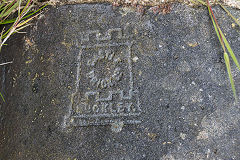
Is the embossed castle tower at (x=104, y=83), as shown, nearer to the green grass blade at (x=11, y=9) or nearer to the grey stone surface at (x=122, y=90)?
the grey stone surface at (x=122, y=90)

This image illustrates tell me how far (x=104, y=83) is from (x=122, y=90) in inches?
3.6

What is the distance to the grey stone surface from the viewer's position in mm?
1166

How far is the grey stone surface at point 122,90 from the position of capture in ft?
3.83

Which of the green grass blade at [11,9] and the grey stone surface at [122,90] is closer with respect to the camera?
the grey stone surface at [122,90]

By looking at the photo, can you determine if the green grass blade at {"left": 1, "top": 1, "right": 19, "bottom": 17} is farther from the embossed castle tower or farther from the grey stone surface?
the embossed castle tower

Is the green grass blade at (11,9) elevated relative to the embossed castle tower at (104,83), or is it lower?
elevated

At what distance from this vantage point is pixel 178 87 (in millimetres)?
1210

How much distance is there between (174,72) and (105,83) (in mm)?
316

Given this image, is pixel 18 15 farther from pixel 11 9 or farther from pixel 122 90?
pixel 122 90

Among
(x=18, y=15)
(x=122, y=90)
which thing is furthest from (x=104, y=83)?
(x=18, y=15)

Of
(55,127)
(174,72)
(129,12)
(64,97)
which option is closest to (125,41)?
(129,12)

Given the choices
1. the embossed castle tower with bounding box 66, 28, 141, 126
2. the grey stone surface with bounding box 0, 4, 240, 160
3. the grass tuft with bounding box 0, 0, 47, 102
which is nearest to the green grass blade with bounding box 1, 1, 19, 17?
the grass tuft with bounding box 0, 0, 47, 102

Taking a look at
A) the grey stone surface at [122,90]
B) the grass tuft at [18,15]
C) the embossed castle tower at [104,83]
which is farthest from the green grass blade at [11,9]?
the embossed castle tower at [104,83]

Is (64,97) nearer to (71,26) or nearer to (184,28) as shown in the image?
(71,26)
